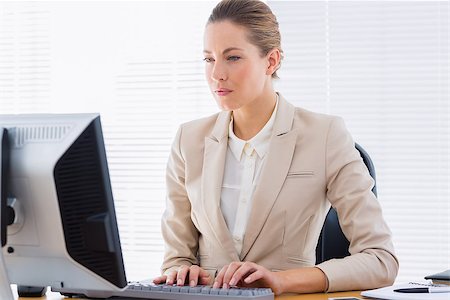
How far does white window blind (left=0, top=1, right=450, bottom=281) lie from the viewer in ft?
11.8

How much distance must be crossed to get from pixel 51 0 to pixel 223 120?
2073 millimetres

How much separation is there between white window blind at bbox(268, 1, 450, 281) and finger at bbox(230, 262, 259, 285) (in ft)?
6.32

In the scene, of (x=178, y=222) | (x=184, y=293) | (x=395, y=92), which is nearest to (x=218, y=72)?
(x=178, y=222)

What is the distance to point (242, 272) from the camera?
1787mm

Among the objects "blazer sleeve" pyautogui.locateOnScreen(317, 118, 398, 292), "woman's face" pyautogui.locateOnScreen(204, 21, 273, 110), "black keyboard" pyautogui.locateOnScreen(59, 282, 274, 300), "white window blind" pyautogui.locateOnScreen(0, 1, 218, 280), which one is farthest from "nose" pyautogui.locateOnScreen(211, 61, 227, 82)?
"white window blind" pyautogui.locateOnScreen(0, 1, 218, 280)

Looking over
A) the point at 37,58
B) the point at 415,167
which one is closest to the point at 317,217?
the point at 415,167

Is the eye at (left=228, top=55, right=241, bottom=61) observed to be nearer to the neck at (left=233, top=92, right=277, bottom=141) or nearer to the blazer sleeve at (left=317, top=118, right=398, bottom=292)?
the neck at (left=233, top=92, right=277, bottom=141)

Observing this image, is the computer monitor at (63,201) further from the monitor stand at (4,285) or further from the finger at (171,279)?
the finger at (171,279)

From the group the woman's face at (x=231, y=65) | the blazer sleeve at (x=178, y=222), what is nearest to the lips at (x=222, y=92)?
the woman's face at (x=231, y=65)

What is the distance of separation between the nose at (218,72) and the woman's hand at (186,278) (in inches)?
22.5

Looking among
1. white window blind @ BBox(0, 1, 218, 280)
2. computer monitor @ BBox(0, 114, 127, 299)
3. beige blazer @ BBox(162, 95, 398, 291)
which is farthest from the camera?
white window blind @ BBox(0, 1, 218, 280)

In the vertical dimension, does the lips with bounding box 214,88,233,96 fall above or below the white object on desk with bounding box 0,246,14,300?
above

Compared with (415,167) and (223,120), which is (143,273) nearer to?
(415,167)

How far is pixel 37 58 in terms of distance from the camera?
4.12 metres
